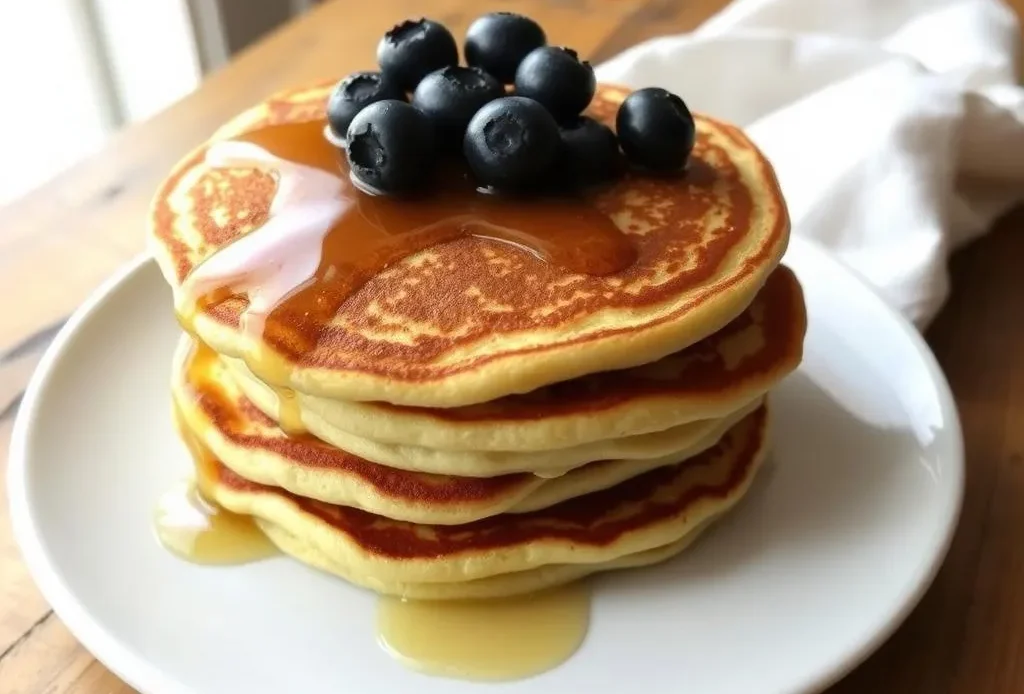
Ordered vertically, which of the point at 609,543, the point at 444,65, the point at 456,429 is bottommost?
the point at 609,543

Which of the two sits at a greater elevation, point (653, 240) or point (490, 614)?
point (653, 240)

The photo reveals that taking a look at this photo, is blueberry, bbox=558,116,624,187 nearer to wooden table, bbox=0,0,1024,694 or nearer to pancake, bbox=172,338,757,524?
pancake, bbox=172,338,757,524

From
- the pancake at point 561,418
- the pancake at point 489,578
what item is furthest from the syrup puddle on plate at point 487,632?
the pancake at point 561,418

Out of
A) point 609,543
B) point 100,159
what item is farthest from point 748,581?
point 100,159

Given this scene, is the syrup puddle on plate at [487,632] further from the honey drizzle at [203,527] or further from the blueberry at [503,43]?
the blueberry at [503,43]

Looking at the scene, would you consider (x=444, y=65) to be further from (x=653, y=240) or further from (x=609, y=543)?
(x=609, y=543)

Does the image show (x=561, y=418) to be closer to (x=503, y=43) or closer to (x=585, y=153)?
(x=585, y=153)
